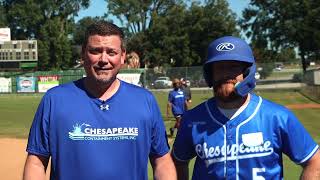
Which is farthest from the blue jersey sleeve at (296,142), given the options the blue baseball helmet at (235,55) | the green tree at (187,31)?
the green tree at (187,31)

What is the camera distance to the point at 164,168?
10.9ft

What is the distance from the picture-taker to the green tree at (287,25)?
63.5m

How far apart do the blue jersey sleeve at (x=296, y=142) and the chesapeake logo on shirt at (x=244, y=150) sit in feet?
0.31

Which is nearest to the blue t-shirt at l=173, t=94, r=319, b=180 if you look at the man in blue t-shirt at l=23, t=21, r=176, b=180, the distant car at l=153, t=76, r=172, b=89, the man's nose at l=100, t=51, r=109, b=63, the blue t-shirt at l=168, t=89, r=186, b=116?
the man in blue t-shirt at l=23, t=21, r=176, b=180

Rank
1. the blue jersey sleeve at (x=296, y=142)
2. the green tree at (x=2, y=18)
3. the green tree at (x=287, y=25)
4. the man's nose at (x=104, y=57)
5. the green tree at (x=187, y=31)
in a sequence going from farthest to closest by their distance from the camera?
the green tree at (x=2, y=18), the green tree at (x=187, y=31), the green tree at (x=287, y=25), the man's nose at (x=104, y=57), the blue jersey sleeve at (x=296, y=142)

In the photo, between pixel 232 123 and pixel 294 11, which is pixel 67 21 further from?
pixel 232 123

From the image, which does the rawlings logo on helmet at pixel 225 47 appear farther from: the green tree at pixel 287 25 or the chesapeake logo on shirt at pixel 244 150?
the green tree at pixel 287 25

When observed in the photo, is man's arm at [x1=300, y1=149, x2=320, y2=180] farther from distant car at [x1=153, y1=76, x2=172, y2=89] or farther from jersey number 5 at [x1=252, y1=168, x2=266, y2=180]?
distant car at [x1=153, y1=76, x2=172, y2=89]

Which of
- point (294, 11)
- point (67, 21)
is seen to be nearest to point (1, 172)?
point (294, 11)

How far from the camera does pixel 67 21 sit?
9025cm

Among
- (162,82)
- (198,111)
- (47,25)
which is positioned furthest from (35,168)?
(47,25)

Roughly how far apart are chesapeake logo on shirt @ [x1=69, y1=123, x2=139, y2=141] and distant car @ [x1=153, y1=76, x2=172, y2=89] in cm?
4948

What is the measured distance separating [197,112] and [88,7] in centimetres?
9409

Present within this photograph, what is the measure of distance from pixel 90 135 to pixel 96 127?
57 mm
